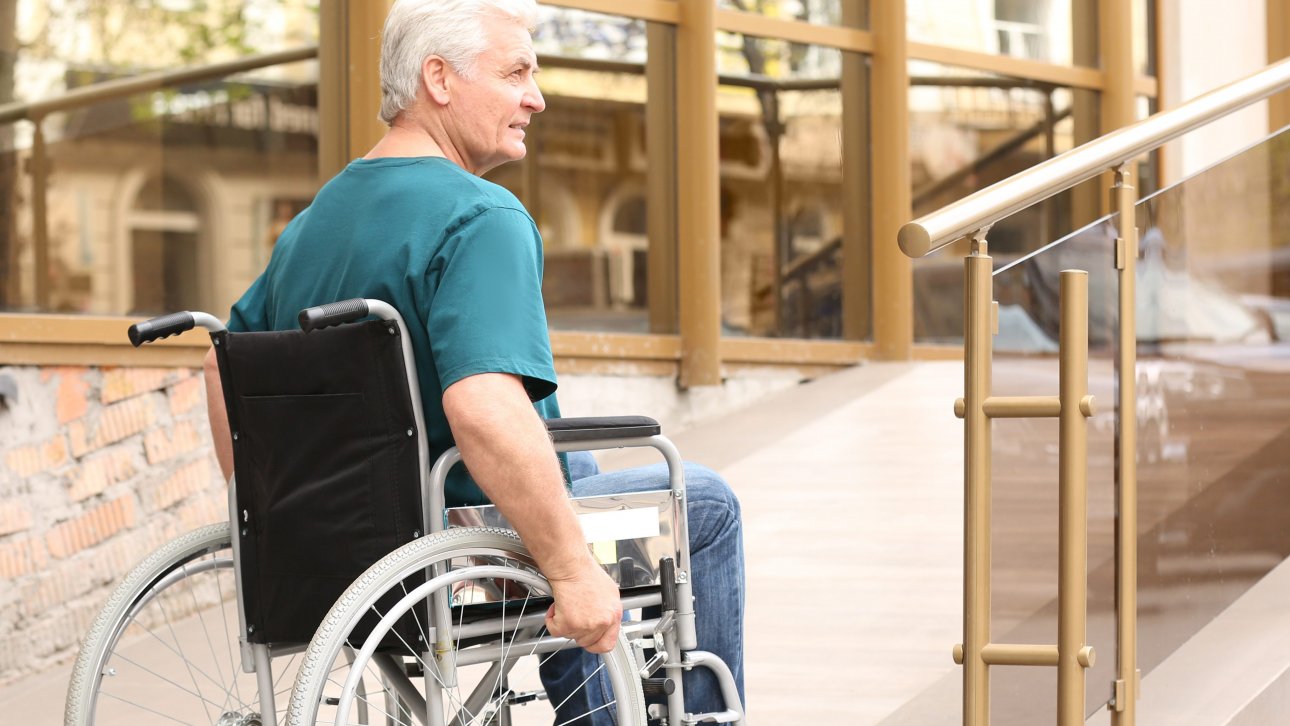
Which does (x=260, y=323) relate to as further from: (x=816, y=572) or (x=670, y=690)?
(x=816, y=572)

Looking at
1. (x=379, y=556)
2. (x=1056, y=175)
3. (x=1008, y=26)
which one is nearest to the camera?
(x=379, y=556)

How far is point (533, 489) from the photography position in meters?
1.98

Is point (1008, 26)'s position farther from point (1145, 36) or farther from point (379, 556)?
point (379, 556)

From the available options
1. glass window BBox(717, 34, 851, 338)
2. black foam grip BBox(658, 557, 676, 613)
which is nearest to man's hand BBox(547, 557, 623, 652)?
black foam grip BBox(658, 557, 676, 613)

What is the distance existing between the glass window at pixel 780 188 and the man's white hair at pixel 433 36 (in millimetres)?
4547

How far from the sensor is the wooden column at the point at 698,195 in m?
6.45

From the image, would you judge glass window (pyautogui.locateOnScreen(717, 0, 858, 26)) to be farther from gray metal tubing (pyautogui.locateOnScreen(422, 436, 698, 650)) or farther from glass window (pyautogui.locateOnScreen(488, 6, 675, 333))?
gray metal tubing (pyautogui.locateOnScreen(422, 436, 698, 650))

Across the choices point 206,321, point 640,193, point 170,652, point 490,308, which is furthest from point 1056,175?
point 640,193

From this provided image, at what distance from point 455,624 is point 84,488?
2426 mm

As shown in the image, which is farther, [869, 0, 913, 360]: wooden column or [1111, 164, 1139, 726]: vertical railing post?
[869, 0, 913, 360]: wooden column

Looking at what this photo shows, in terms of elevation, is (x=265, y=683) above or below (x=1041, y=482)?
below

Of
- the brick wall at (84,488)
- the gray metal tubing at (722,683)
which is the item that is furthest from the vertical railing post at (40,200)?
the gray metal tubing at (722,683)

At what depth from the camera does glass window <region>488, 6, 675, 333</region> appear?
20.7 ft

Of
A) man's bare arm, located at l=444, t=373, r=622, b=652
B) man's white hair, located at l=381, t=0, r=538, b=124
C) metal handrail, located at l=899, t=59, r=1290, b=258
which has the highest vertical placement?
man's white hair, located at l=381, t=0, r=538, b=124
